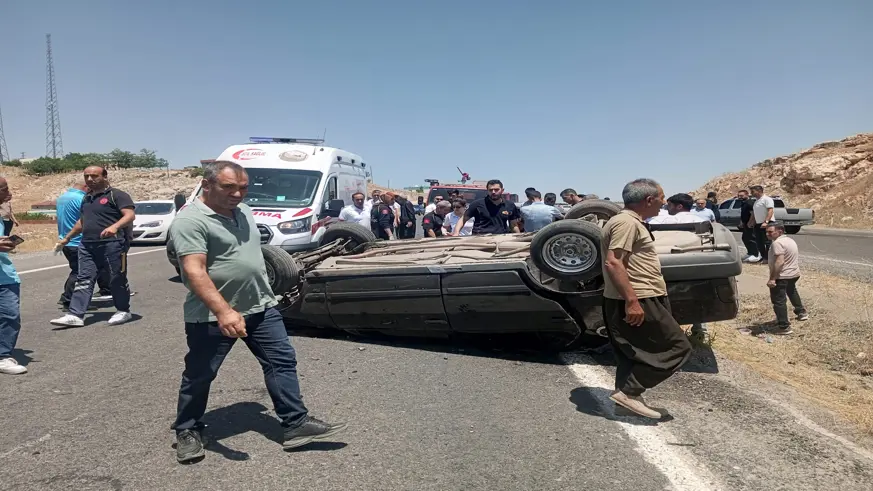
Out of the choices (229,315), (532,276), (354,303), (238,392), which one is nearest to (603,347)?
(532,276)

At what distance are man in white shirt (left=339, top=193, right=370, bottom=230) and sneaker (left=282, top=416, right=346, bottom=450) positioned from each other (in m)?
7.64

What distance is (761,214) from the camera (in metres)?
12.7

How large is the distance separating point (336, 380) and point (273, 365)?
137 cm

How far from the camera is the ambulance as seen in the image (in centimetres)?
991

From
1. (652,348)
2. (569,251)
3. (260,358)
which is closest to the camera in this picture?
(260,358)

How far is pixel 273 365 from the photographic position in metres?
3.70

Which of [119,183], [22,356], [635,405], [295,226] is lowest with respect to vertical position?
[22,356]

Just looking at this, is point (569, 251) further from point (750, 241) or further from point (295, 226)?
point (750, 241)

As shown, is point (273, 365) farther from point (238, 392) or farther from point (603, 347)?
point (603, 347)

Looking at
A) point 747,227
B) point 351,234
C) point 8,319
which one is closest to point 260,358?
point 8,319

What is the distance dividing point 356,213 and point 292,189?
1.25m

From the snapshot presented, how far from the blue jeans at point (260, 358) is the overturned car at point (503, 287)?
6.94ft

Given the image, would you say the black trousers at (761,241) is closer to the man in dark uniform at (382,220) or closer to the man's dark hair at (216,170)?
the man in dark uniform at (382,220)

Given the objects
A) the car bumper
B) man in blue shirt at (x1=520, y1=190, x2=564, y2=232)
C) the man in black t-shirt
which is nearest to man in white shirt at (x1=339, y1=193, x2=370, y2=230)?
man in blue shirt at (x1=520, y1=190, x2=564, y2=232)
